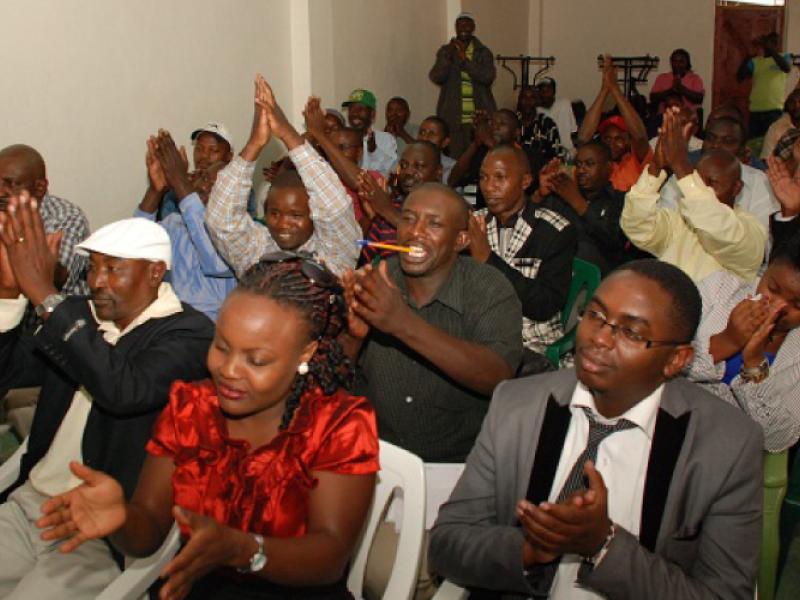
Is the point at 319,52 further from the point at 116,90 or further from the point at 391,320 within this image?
the point at 391,320

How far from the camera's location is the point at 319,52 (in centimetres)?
588

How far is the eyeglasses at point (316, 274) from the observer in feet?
6.14

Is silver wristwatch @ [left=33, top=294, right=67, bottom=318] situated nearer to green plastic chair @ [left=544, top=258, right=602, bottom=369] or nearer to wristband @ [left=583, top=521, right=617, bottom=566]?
wristband @ [left=583, top=521, right=617, bottom=566]

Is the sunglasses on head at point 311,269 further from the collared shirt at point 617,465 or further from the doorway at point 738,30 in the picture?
the doorway at point 738,30

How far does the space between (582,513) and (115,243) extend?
147 cm

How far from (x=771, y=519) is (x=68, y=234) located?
2.66 meters

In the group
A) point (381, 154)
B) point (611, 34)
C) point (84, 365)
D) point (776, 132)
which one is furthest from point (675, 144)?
point (611, 34)

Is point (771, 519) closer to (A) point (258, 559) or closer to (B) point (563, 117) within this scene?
(A) point (258, 559)

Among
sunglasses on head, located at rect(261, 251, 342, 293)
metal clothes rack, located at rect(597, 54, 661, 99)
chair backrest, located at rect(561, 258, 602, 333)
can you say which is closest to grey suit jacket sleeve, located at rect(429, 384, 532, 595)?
sunglasses on head, located at rect(261, 251, 342, 293)

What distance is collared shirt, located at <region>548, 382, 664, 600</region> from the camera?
5.65ft

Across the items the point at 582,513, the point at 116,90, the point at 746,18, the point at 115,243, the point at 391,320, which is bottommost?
the point at 582,513

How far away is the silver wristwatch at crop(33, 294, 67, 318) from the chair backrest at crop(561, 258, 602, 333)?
7.08 ft

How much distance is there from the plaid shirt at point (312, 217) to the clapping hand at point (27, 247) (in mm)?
906

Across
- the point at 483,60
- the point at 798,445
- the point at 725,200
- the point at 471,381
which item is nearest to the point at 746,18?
the point at 483,60
